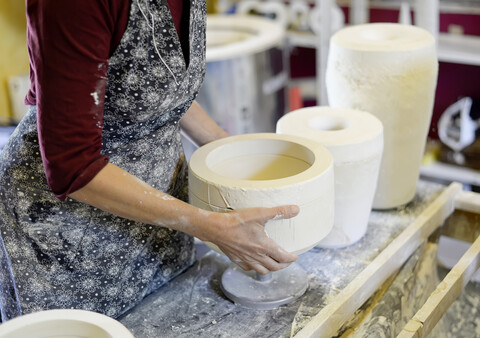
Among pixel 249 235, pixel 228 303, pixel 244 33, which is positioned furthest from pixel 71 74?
pixel 244 33

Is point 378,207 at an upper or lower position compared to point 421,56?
lower

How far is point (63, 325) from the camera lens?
0.96 m

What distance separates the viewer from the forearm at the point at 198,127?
1406mm

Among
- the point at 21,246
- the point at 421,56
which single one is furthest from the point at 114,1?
the point at 421,56

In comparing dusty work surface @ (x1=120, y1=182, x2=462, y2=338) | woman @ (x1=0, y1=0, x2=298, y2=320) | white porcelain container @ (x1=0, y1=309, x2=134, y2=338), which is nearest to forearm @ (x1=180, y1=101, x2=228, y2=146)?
woman @ (x1=0, y1=0, x2=298, y2=320)

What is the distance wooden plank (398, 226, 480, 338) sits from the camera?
44.2 inches

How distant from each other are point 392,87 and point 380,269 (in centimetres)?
44

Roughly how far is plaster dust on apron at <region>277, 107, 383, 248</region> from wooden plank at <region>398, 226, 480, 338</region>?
0.24 meters

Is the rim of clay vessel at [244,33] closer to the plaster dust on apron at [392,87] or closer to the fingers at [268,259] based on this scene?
the plaster dust on apron at [392,87]

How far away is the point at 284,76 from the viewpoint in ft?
9.46

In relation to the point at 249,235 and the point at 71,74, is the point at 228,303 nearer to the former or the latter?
the point at 249,235

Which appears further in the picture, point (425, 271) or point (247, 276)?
point (425, 271)

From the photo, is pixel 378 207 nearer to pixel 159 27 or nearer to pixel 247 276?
pixel 247 276

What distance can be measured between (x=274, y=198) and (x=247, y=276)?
29 centimetres
